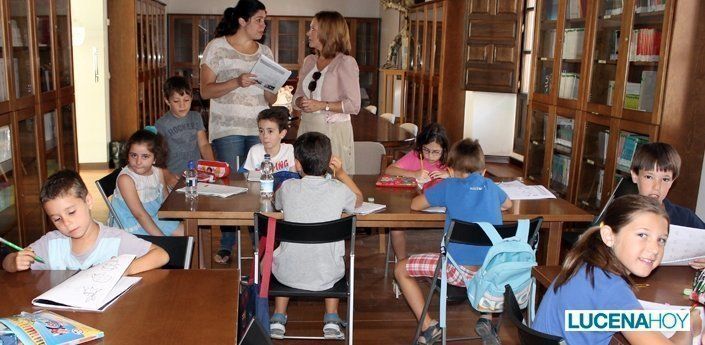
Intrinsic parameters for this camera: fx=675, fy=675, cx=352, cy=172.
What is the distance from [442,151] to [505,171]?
4655 mm

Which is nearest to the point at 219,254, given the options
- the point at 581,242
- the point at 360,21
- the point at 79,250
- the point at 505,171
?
the point at 79,250

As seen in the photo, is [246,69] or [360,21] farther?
[360,21]

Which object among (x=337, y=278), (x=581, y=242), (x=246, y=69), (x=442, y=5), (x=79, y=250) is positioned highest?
(x=442, y=5)

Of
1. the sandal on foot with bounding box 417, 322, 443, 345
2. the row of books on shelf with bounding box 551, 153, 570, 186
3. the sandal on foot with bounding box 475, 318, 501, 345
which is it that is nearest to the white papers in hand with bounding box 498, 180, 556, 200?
the sandal on foot with bounding box 475, 318, 501, 345

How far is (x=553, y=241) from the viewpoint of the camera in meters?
3.23

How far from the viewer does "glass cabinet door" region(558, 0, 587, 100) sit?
4.78 meters

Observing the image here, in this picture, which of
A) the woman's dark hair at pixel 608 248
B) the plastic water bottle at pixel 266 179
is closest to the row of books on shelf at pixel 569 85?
the plastic water bottle at pixel 266 179

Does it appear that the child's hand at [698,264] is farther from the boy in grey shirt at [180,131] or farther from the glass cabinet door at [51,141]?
the glass cabinet door at [51,141]

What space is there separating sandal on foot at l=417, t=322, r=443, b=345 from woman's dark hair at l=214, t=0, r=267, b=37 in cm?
207

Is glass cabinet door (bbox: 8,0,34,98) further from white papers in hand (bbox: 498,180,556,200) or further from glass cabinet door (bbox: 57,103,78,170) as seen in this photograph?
white papers in hand (bbox: 498,180,556,200)

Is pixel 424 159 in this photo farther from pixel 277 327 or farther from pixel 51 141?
pixel 51 141

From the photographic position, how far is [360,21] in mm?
12422

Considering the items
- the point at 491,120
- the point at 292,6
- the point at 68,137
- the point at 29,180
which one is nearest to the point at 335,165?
the point at 29,180

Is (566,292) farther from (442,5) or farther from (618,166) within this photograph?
(442,5)
